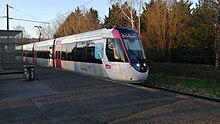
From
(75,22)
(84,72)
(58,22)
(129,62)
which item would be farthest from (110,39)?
(58,22)

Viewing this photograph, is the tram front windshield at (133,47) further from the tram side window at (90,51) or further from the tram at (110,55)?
the tram side window at (90,51)

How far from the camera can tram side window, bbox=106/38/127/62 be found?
14.8 meters

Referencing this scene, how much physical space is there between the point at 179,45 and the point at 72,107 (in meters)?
22.3

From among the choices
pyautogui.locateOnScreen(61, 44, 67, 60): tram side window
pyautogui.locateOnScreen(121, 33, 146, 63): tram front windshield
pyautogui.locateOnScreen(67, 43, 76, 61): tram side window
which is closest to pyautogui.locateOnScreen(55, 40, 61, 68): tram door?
pyautogui.locateOnScreen(61, 44, 67, 60): tram side window

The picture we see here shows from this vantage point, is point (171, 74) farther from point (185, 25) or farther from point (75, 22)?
point (75, 22)

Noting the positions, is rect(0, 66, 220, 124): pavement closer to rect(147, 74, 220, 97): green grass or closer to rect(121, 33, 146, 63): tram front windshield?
rect(147, 74, 220, 97): green grass

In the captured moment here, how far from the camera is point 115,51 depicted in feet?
49.8

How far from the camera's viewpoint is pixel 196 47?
25859 mm

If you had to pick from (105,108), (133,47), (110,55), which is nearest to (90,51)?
(110,55)

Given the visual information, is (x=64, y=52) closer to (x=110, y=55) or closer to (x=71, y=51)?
(x=71, y=51)

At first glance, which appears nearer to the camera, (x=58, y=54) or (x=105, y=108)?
(x=105, y=108)

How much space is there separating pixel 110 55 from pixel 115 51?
0.54m

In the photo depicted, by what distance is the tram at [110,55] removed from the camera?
47.6 feet

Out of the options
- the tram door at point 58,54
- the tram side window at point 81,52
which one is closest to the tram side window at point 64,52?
the tram door at point 58,54
